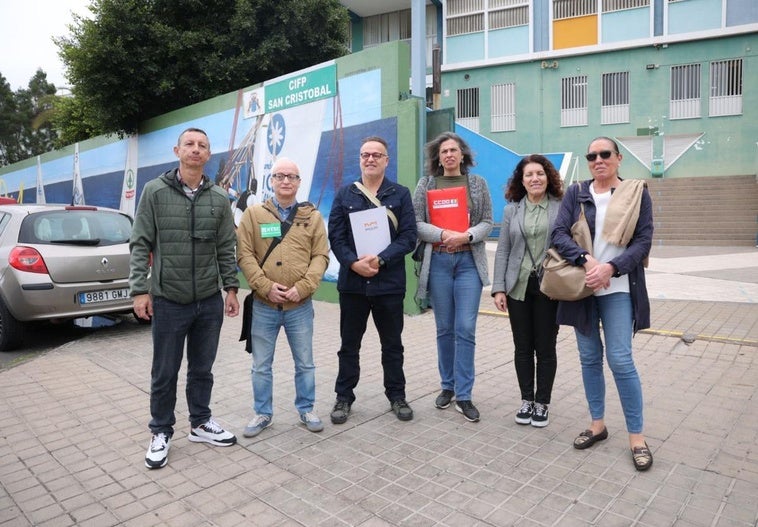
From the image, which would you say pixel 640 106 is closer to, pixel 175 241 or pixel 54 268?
pixel 54 268

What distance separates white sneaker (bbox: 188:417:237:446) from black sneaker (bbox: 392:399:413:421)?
3.81ft

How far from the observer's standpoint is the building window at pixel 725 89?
18422 millimetres

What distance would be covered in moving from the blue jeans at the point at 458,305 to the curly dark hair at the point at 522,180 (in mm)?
543

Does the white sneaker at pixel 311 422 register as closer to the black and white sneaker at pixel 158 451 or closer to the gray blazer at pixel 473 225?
the black and white sneaker at pixel 158 451

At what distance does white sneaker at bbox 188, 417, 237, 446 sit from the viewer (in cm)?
368

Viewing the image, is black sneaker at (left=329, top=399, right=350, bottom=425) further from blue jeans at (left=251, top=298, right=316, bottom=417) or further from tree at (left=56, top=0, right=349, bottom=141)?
tree at (left=56, top=0, right=349, bottom=141)

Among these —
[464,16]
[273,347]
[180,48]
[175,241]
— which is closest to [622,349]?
Answer: [273,347]

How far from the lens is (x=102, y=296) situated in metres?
6.65

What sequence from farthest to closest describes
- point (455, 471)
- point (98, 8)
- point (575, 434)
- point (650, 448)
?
point (98, 8)
point (575, 434)
point (650, 448)
point (455, 471)

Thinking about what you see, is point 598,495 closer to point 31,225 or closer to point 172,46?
point 31,225

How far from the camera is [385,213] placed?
399 centimetres

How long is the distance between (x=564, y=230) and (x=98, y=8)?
505 inches

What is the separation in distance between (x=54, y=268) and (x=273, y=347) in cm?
389

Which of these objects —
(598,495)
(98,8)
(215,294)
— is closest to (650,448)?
(598,495)
